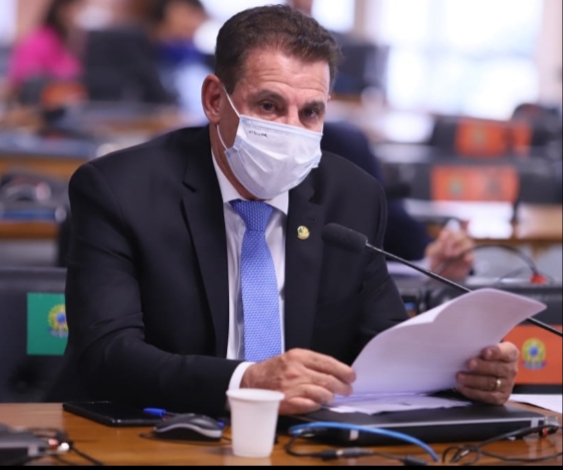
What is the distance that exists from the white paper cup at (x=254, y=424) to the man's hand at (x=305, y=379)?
0.16m

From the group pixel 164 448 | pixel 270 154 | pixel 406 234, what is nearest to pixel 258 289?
pixel 270 154

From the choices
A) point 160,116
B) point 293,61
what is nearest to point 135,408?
point 293,61

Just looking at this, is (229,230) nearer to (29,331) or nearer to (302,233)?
(302,233)

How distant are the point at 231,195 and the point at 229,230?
0.07 meters

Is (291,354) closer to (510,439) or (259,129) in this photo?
(510,439)

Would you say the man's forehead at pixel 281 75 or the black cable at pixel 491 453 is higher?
the man's forehead at pixel 281 75

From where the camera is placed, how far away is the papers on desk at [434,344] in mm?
1813

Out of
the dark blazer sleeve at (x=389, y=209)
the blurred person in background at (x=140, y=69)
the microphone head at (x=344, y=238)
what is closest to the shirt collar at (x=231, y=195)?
the microphone head at (x=344, y=238)

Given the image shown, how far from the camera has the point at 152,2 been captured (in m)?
13.8

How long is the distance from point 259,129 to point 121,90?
7.75m

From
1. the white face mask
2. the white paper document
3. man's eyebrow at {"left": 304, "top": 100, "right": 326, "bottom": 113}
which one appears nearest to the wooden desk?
the white paper document

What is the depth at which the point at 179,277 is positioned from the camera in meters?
Answer: 2.26

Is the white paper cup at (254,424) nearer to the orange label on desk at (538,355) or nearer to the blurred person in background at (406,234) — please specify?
the orange label on desk at (538,355)

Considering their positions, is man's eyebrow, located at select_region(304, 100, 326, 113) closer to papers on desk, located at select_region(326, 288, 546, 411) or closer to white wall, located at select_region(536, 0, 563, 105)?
papers on desk, located at select_region(326, 288, 546, 411)
